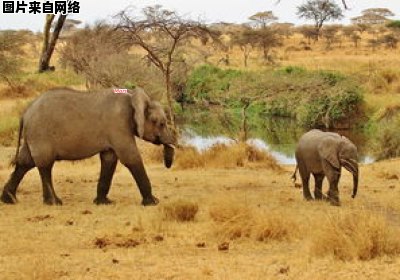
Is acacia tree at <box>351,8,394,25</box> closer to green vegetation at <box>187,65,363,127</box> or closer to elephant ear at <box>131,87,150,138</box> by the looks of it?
green vegetation at <box>187,65,363,127</box>

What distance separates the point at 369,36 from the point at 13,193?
2841 inches

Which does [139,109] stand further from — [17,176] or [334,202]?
[334,202]

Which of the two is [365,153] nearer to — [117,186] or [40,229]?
[117,186]

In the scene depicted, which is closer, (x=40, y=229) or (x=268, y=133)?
(x=40, y=229)

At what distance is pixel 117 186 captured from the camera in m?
14.6

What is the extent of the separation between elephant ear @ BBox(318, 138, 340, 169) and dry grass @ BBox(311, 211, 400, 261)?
4.90 meters

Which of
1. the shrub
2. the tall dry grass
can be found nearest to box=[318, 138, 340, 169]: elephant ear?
the tall dry grass

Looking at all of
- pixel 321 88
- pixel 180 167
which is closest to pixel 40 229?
pixel 180 167

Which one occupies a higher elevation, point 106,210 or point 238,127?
point 106,210

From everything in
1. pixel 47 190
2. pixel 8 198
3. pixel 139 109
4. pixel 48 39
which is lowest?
pixel 48 39

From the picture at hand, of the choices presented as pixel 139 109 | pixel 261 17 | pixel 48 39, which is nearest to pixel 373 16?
pixel 261 17

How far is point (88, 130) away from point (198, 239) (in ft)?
12.3

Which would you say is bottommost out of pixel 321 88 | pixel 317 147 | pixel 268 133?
pixel 268 133

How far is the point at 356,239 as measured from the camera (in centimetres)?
732
